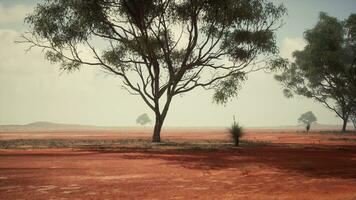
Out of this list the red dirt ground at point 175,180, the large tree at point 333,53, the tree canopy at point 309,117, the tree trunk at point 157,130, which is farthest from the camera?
the tree canopy at point 309,117

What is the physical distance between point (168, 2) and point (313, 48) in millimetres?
24959

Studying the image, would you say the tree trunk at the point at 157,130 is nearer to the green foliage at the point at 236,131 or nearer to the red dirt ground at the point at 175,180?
the green foliage at the point at 236,131

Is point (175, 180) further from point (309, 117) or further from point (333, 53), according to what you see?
point (309, 117)

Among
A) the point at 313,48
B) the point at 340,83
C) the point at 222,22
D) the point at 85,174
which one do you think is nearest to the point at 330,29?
the point at 313,48

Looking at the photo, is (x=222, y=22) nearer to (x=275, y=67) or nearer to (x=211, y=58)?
(x=211, y=58)

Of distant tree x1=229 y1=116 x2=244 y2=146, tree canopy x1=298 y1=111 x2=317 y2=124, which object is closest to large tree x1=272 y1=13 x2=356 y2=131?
distant tree x1=229 y1=116 x2=244 y2=146

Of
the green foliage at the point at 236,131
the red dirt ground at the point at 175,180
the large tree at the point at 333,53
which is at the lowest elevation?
the red dirt ground at the point at 175,180

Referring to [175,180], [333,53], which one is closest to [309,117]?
[333,53]

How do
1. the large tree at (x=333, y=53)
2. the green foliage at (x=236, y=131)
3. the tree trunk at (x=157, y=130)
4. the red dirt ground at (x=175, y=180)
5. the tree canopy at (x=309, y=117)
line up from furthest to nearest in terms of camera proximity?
1. the tree canopy at (x=309, y=117)
2. the large tree at (x=333, y=53)
3. the tree trunk at (x=157, y=130)
4. the green foliage at (x=236, y=131)
5. the red dirt ground at (x=175, y=180)

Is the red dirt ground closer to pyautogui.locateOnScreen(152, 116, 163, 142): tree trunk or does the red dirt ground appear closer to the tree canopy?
pyautogui.locateOnScreen(152, 116, 163, 142): tree trunk

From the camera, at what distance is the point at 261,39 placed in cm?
3247

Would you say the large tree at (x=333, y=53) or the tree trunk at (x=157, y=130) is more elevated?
the large tree at (x=333, y=53)

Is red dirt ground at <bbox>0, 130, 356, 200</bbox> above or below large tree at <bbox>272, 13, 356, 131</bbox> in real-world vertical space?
below

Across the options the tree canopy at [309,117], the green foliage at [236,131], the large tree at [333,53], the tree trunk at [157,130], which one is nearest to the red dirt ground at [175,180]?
the green foliage at [236,131]
